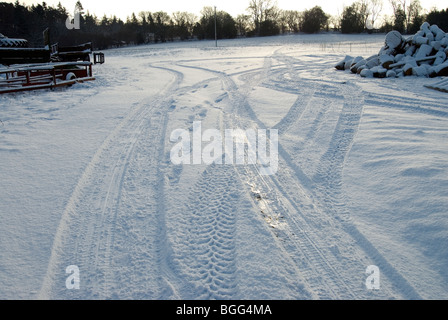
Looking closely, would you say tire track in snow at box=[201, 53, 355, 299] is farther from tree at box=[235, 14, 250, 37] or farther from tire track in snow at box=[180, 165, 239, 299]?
tree at box=[235, 14, 250, 37]

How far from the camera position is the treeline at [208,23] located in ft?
177

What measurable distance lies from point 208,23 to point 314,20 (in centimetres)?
2648

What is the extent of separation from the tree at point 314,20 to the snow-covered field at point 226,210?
73924mm

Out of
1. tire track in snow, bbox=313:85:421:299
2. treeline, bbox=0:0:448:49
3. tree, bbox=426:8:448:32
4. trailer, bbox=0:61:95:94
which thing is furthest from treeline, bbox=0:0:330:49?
tire track in snow, bbox=313:85:421:299

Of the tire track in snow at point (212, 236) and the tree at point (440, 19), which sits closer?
the tire track in snow at point (212, 236)

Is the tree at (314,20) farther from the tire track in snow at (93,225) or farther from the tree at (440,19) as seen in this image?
the tire track in snow at (93,225)

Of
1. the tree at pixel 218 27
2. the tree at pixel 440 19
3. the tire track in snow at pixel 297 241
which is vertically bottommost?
the tire track in snow at pixel 297 241

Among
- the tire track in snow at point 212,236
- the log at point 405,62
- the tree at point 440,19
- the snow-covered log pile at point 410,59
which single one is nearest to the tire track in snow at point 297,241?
the tire track in snow at point 212,236

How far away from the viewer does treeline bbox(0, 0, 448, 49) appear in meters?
54.0

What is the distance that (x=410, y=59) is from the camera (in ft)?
43.5

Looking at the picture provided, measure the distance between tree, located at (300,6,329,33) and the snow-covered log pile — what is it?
64.7 m

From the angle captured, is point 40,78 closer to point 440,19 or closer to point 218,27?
point 218,27

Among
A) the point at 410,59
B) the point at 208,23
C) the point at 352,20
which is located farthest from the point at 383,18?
the point at 410,59

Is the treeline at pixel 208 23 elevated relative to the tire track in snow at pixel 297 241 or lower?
elevated
